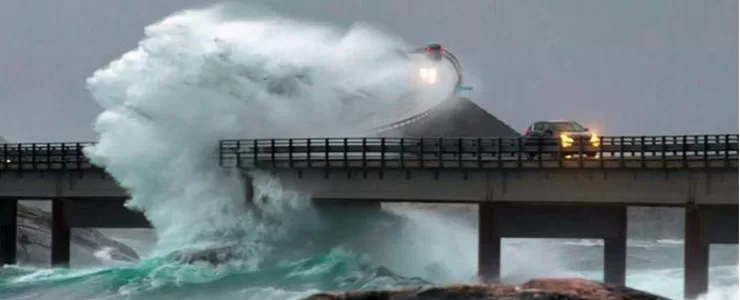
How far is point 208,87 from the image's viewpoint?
47.6 meters

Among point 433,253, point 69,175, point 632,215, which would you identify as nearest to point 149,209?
point 69,175

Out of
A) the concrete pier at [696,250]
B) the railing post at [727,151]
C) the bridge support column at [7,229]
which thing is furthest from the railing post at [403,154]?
the bridge support column at [7,229]

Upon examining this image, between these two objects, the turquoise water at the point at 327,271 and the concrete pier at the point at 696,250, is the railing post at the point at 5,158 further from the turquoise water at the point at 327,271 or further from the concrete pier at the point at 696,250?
the concrete pier at the point at 696,250

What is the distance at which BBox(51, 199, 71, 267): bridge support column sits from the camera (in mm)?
51031

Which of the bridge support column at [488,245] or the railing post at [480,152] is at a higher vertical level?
the railing post at [480,152]

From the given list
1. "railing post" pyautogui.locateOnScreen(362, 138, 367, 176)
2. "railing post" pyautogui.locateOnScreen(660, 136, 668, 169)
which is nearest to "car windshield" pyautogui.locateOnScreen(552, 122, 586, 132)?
"railing post" pyautogui.locateOnScreen(660, 136, 668, 169)

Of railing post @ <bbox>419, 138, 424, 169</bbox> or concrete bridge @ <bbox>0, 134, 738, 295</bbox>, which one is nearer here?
concrete bridge @ <bbox>0, 134, 738, 295</bbox>

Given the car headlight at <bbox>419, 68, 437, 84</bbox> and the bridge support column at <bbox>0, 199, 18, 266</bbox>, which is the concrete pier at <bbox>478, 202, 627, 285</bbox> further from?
the bridge support column at <bbox>0, 199, 18, 266</bbox>

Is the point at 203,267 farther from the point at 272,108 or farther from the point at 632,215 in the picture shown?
the point at 632,215

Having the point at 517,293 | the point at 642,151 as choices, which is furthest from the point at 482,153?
the point at 517,293

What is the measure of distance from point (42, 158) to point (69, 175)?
2.63 m

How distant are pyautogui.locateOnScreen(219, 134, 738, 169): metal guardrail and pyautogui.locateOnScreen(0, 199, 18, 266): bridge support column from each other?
42.3 feet

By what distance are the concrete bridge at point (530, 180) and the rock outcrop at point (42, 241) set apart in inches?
606

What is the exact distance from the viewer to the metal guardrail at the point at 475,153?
129 ft
